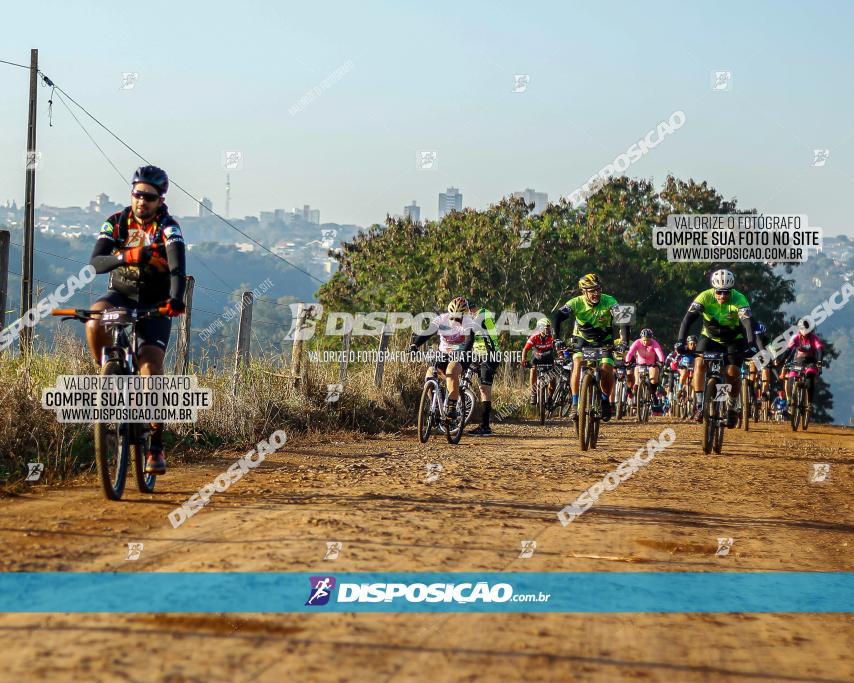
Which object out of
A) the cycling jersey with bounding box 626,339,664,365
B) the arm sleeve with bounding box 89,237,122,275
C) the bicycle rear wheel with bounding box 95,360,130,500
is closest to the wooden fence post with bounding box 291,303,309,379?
the arm sleeve with bounding box 89,237,122,275

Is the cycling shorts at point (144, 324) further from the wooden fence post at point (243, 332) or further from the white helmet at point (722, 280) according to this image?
the white helmet at point (722, 280)

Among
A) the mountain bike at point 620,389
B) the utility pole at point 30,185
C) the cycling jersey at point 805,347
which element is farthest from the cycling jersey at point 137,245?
the mountain bike at point 620,389

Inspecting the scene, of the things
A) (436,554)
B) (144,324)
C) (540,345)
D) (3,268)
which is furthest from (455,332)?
(436,554)

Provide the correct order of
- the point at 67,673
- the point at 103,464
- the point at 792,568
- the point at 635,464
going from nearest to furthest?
1. the point at 67,673
2. the point at 792,568
3. the point at 103,464
4. the point at 635,464

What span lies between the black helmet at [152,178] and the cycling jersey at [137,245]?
0.65ft

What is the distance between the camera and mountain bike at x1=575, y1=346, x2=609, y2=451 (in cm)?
1333

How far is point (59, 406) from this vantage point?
29.2 ft

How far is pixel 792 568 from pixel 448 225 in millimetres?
56074

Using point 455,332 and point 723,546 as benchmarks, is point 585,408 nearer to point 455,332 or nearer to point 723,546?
point 455,332

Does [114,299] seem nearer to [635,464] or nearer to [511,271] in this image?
[635,464]

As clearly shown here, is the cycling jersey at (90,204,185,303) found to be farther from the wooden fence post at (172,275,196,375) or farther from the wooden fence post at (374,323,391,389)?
the wooden fence post at (374,323,391,389)

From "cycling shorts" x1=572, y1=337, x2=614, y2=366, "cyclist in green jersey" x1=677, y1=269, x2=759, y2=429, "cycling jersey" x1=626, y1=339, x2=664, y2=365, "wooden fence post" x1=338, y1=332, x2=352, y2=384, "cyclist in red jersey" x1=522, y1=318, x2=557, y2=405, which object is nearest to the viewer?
"cyclist in green jersey" x1=677, y1=269, x2=759, y2=429

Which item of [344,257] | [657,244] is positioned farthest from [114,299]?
[344,257]

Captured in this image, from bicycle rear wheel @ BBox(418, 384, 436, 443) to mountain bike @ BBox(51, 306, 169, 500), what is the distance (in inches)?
266
